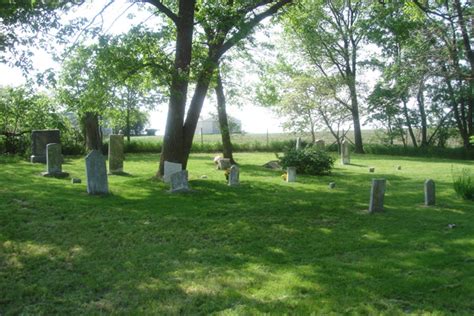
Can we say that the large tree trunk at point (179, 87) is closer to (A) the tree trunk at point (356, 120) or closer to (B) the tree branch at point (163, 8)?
(B) the tree branch at point (163, 8)

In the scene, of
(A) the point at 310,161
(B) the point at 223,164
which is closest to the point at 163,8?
(B) the point at 223,164

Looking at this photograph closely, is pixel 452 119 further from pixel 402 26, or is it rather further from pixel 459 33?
pixel 402 26

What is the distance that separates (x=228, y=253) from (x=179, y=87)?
7.52 m

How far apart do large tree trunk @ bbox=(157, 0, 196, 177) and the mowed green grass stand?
90.3 inches

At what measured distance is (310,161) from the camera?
59.0 feet

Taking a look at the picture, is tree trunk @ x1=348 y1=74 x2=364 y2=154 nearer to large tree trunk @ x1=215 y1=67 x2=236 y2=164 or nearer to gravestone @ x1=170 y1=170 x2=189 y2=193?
large tree trunk @ x1=215 y1=67 x2=236 y2=164

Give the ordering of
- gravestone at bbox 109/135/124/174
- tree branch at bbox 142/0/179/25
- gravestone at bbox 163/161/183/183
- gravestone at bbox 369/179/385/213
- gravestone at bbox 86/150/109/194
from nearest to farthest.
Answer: gravestone at bbox 369/179/385/213, gravestone at bbox 86/150/109/194, tree branch at bbox 142/0/179/25, gravestone at bbox 163/161/183/183, gravestone at bbox 109/135/124/174

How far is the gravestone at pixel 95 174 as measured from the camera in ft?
36.9

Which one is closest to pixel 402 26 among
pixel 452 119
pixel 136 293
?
pixel 136 293

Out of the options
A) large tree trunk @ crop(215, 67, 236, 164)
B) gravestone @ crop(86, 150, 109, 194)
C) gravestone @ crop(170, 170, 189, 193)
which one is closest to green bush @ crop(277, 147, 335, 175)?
large tree trunk @ crop(215, 67, 236, 164)

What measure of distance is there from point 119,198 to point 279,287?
652cm

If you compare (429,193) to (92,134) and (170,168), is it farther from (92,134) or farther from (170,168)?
→ (92,134)

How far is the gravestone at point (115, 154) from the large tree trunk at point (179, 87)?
247 centimetres

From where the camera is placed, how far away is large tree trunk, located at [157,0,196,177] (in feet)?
42.5
